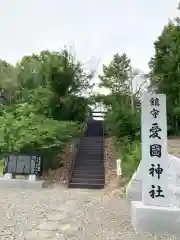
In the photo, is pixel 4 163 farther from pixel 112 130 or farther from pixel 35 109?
pixel 112 130

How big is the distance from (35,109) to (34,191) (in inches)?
250

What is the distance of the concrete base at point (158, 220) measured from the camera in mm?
4969

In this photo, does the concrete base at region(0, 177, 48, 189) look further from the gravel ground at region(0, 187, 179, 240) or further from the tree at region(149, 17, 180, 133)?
the tree at region(149, 17, 180, 133)

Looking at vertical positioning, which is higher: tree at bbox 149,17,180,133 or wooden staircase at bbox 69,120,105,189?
tree at bbox 149,17,180,133

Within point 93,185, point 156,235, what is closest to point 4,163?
point 93,185

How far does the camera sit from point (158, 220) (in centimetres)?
499

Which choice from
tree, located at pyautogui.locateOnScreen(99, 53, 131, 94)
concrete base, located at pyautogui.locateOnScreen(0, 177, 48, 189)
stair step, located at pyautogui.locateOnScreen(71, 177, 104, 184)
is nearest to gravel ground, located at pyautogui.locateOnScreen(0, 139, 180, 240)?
concrete base, located at pyautogui.locateOnScreen(0, 177, 48, 189)

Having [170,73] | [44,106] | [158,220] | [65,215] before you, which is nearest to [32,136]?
[44,106]

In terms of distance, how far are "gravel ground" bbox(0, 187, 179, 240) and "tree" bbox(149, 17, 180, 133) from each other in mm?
11600

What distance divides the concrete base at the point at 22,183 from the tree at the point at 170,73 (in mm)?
10909

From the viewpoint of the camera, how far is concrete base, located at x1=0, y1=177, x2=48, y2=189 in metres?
9.23

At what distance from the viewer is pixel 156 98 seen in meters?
5.40

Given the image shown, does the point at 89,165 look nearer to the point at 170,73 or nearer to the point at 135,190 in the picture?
the point at 135,190

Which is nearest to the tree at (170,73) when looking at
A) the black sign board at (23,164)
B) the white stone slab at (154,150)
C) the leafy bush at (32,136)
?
the leafy bush at (32,136)
